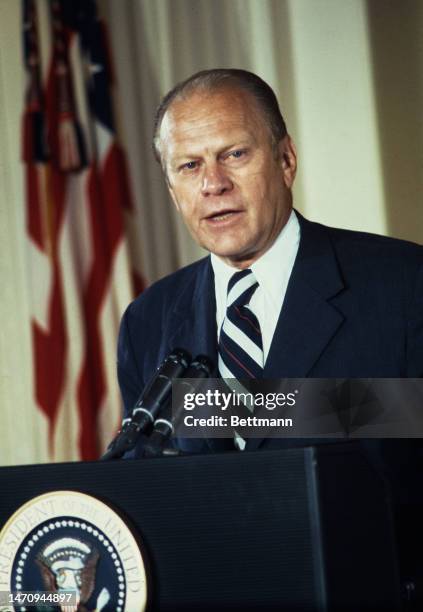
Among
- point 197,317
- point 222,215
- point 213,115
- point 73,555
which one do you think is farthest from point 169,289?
point 73,555

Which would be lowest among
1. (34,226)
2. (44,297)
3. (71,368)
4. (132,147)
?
(71,368)

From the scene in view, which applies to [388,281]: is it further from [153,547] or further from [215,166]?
[153,547]

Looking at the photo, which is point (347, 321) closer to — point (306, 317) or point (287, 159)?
point (306, 317)

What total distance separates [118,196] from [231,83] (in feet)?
6.01

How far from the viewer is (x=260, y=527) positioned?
41.5 inches

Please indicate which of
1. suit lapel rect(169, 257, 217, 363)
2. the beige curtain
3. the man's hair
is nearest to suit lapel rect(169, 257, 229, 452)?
suit lapel rect(169, 257, 217, 363)

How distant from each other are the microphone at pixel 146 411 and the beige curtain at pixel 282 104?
225cm

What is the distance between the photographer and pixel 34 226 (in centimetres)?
364

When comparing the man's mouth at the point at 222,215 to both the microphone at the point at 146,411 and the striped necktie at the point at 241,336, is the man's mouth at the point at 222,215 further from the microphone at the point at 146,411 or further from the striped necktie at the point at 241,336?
the microphone at the point at 146,411

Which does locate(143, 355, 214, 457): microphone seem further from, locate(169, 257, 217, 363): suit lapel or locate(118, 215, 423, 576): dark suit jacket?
locate(169, 257, 217, 363): suit lapel

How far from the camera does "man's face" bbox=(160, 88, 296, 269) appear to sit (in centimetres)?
187

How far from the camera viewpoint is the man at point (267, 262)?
1.77 m

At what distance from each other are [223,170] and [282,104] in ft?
6.20

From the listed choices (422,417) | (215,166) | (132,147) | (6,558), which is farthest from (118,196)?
(6,558)
